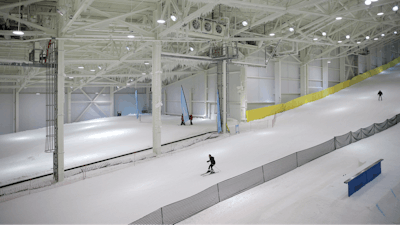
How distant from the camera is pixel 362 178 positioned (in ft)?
29.5

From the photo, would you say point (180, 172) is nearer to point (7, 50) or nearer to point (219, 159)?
point (219, 159)

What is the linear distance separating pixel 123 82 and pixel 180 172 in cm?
3535

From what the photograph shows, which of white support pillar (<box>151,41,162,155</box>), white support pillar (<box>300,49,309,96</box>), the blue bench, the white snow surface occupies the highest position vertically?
white support pillar (<box>300,49,309,96</box>)

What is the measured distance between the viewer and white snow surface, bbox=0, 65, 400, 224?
7.87m

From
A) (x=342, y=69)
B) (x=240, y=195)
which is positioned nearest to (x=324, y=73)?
(x=342, y=69)

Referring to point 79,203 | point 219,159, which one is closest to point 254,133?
point 219,159

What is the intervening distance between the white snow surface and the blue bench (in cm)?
19

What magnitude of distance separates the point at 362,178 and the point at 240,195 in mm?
4748

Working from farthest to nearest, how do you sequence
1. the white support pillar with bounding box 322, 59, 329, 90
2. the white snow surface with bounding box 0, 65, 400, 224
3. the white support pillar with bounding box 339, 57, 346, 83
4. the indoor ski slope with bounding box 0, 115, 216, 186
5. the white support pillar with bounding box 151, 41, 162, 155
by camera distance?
the white support pillar with bounding box 339, 57, 346, 83, the white support pillar with bounding box 322, 59, 329, 90, the white support pillar with bounding box 151, 41, 162, 155, the indoor ski slope with bounding box 0, 115, 216, 186, the white snow surface with bounding box 0, 65, 400, 224

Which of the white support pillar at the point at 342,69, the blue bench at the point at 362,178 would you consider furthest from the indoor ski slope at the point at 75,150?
the white support pillar at the point at 342,69

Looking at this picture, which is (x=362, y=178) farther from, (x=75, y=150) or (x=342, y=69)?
(x=342, y=69)

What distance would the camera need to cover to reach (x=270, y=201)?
28.6 feet

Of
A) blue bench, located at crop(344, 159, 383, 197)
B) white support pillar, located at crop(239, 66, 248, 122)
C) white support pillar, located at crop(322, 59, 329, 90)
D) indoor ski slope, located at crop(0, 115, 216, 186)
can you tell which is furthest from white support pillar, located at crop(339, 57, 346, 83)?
blue bench, located at crop(344, 159, 383, 197)

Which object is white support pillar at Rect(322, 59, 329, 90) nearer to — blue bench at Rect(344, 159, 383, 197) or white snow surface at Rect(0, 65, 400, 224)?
white snow surface at Rect(0, 65, 400, 224)
